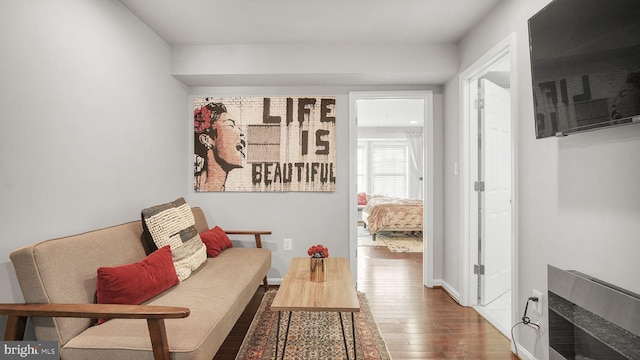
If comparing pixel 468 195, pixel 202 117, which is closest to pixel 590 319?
pixel 468 195

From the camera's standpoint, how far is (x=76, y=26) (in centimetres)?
194

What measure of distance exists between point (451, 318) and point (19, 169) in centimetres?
311

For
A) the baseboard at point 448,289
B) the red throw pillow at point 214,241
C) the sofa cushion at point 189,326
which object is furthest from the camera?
the baseboard at point 448,289

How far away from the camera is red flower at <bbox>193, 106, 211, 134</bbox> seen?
3455 millimetres

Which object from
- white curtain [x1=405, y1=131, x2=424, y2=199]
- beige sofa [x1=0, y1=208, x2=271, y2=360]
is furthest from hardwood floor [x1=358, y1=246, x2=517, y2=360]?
white curtain [x1=405, y1=131, x2=424, y2=199]

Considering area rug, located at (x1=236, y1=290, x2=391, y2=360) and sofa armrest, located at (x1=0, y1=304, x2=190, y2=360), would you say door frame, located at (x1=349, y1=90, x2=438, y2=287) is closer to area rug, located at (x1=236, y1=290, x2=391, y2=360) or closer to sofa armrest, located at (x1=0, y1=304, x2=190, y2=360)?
area rug, located at (x1=236, y1=290, x2=391, y2=360)

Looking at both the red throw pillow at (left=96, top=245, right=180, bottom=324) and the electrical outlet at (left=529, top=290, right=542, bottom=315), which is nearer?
the red throw pillow at (left=96, top=245, right=180, bottom=324)

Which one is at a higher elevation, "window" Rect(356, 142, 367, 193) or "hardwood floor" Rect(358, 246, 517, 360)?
"window" Rect(356, 142, 367, 193)

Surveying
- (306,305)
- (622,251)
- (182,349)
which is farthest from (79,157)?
(622,251)

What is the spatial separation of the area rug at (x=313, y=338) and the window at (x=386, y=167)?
19.8ft

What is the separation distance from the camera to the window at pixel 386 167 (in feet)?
28.0

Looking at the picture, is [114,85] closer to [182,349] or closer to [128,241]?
[128,241]

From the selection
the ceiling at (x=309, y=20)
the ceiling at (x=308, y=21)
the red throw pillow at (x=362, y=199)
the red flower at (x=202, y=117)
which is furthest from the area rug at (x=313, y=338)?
the red throw pillow at (x=362, y=199)

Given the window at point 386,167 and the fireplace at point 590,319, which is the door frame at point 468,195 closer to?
the fireplace at point 590,319
